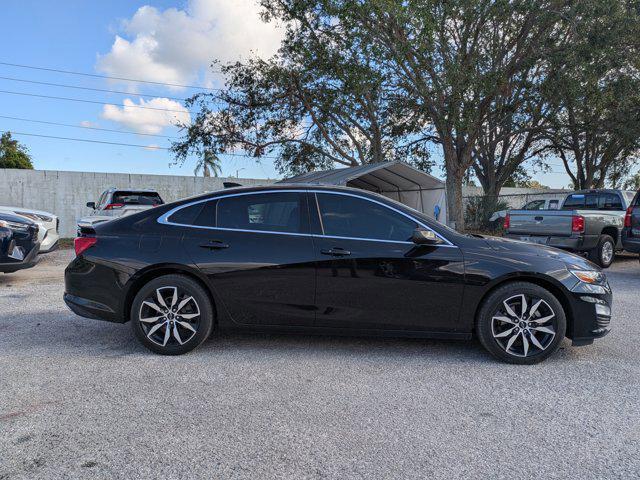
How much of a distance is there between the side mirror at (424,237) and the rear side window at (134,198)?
32.1 feet

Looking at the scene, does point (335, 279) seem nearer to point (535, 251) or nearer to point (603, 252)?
point (535, 251)

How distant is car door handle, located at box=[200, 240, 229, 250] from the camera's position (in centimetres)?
444

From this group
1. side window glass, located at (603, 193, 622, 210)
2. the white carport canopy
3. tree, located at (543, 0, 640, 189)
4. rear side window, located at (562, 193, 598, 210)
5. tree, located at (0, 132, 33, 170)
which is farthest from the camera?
tree, located at (0, 132, 33, 170)

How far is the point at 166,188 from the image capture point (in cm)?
2066

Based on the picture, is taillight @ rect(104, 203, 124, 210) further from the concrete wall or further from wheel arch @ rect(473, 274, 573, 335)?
wheel arch @ rect(473, 274, 573, 335)

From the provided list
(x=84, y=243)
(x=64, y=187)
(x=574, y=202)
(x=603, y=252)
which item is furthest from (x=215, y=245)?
(x=64, y=187)

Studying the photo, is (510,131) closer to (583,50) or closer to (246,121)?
(583,50)

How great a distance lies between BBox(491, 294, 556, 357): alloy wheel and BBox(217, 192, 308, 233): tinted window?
1891mm

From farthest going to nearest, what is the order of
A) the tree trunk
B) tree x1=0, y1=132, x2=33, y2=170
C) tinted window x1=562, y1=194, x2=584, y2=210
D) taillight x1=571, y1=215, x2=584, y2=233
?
tree x1=0, y1=132, x2=33, y2=170 < the tree trunk < tinted window x1=562, y1=194, x2=584, y2=210 < taillight x1=571, y1=215, x2=584, y2=233

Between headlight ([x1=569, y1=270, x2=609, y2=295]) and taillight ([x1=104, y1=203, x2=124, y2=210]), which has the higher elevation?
taillight ([x1=104, y1=203, x2=124, y2=210])

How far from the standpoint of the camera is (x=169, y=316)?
4383mm

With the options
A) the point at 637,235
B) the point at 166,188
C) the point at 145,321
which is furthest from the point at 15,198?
the point at 637,235

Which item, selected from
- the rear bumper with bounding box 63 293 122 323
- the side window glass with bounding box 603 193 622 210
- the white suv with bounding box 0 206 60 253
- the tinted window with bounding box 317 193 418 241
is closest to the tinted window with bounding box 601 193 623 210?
the side window glass with bounding box 603 193 622 210

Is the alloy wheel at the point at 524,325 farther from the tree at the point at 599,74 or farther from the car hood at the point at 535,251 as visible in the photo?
the tree at the point at 599,74
